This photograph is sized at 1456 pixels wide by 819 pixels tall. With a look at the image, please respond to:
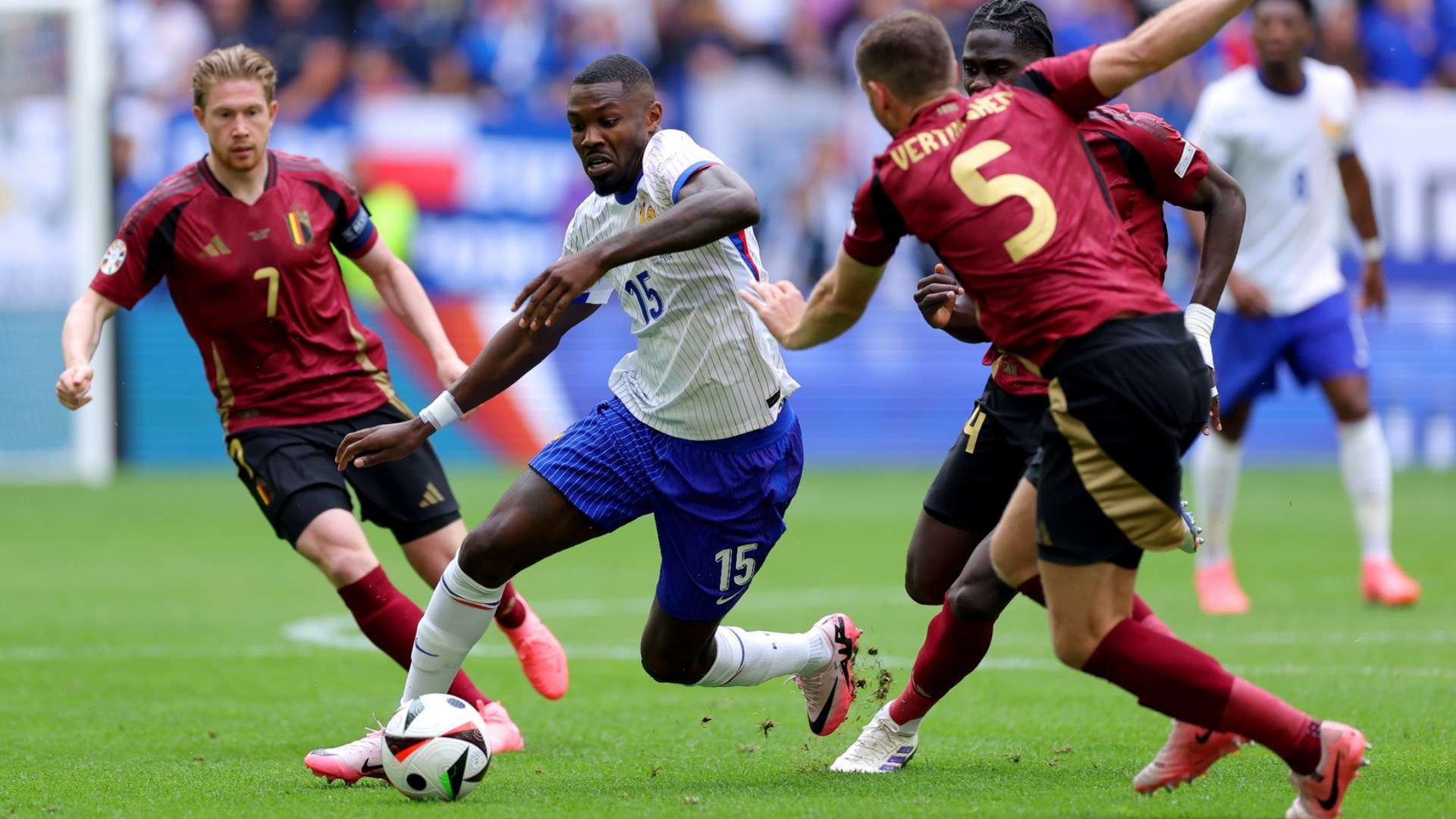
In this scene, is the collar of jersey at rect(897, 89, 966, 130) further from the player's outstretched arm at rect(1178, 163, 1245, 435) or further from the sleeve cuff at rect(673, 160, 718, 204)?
the player's outstretched arm at rect(1178, 163, 1245, 435)

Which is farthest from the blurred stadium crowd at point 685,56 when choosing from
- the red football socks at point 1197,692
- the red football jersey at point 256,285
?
the red football socks at point 1197,692

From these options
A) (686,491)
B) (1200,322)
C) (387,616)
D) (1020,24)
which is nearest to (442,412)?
(686,491)

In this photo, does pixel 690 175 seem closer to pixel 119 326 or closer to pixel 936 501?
pixel 936 501

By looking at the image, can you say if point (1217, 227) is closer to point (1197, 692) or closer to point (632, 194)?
point (1197, 692)

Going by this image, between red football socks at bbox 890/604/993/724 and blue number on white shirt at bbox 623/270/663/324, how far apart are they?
4.32 feet

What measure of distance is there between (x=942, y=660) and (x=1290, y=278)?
5.05 metres

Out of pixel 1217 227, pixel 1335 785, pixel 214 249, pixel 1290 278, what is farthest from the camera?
pixel 1290 278

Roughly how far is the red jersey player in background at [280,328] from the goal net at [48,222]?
44.7 feet

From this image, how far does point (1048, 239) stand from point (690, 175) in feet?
3.80

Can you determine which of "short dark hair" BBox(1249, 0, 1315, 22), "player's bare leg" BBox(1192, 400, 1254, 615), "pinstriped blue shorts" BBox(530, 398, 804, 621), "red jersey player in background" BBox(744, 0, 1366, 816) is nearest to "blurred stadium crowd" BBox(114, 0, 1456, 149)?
"short dark hair" BBox(1249, 0, 1315, 22)

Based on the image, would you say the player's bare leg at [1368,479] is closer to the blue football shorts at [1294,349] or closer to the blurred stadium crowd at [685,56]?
the blue football shorts at [1294,349]

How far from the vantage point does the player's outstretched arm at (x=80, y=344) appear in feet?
20.2

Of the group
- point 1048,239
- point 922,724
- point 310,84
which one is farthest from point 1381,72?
point 1048,239

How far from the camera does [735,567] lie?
579 cm
